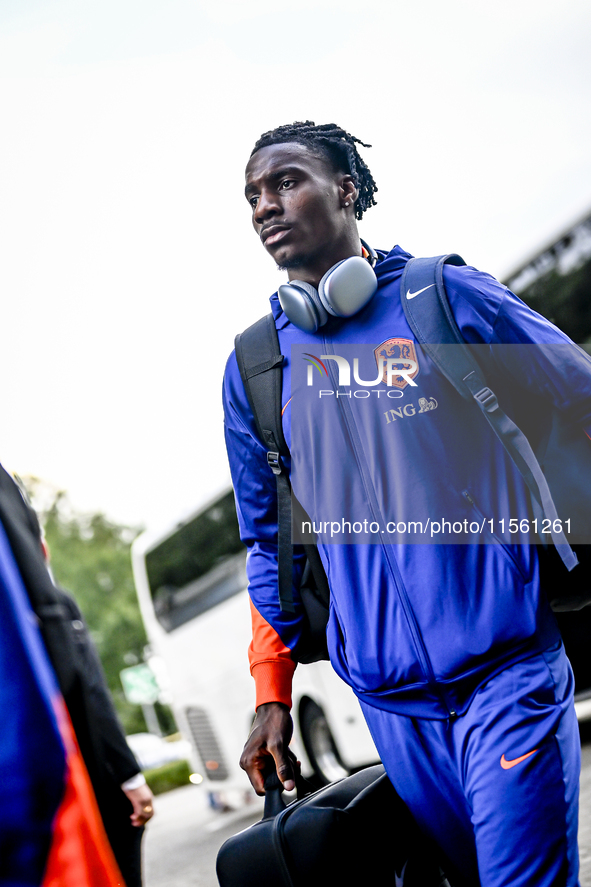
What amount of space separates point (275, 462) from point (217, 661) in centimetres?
921

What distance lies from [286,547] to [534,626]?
2.23ft

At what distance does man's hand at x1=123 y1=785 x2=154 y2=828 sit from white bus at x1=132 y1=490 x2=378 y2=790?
17.5ft

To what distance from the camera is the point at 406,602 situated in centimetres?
186

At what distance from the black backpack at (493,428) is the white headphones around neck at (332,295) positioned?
93 millimetres

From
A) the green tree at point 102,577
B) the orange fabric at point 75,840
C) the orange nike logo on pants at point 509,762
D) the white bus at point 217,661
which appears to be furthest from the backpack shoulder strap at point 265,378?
the green tree at point 102,577

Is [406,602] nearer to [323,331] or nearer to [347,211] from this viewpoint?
[323,331]

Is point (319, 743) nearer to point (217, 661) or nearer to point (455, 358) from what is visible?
point (217, 661)

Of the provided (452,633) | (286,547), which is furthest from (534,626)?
(286,547)

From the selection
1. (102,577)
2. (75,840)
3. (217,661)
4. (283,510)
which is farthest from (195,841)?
(102,577)

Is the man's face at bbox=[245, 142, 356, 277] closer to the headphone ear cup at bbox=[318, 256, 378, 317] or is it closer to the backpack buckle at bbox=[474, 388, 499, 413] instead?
the headphone ear cup at bbox=[318, 256, 378, 317]

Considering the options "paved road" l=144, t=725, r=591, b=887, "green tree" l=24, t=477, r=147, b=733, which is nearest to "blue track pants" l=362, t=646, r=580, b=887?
"paved road" l=144, t=725, r=591, b=887

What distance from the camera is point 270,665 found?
230 cm

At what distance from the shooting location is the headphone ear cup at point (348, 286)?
208 centimetres

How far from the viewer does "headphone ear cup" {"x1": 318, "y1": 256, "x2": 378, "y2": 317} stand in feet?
6.84
